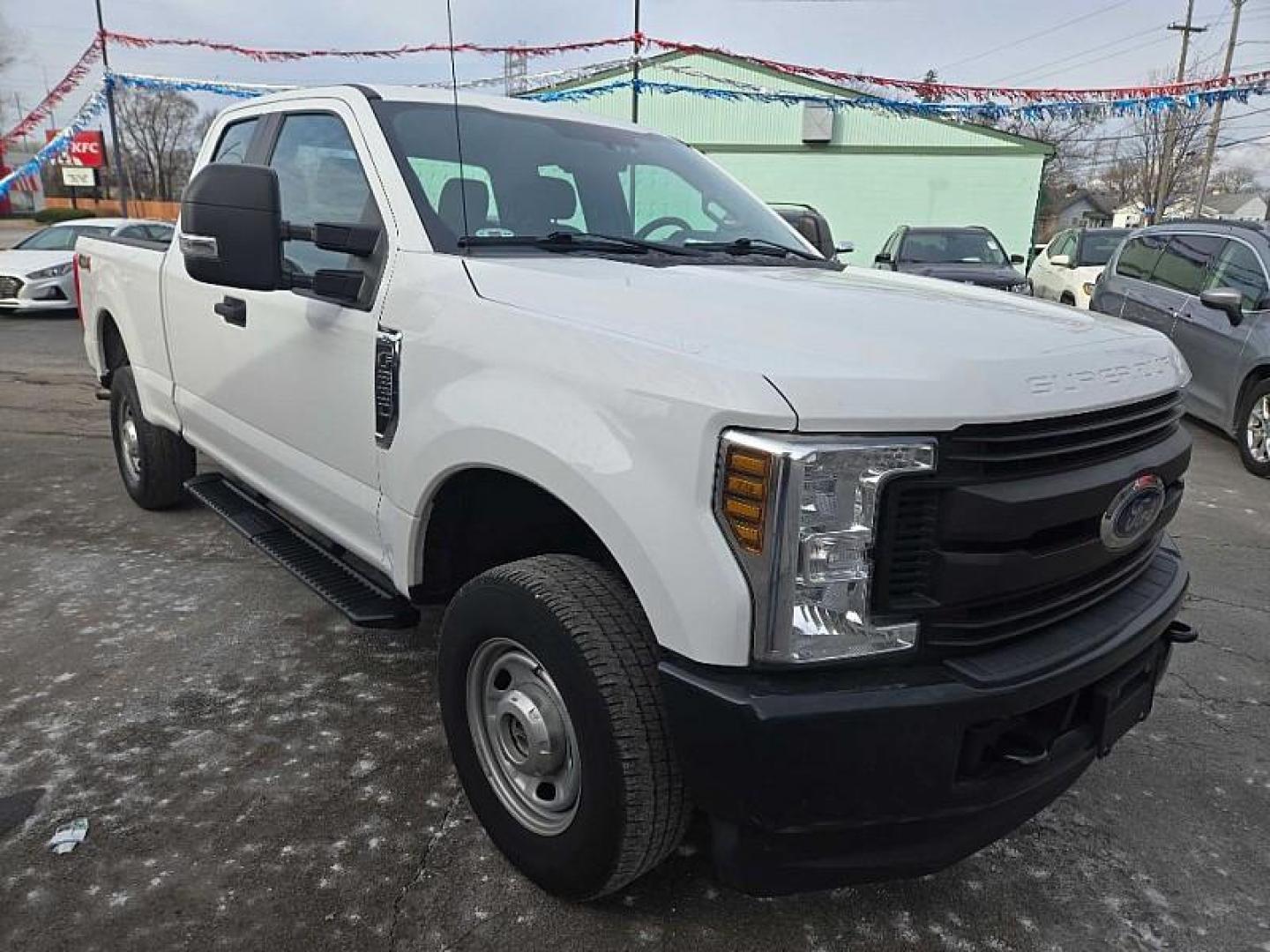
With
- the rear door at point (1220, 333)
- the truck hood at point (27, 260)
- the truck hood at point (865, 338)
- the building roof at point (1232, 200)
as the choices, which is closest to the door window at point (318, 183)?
the truck hood at point (865, 338)

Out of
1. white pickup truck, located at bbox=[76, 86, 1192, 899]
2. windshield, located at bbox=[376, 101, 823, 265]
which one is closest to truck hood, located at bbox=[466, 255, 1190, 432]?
white pickup truck, located at bbox=[76, 86, 1192, 899]

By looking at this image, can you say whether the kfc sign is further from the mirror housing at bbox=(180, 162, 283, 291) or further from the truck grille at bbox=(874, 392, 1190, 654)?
the truck grille at bbox=(874, 392, 1190, 654)

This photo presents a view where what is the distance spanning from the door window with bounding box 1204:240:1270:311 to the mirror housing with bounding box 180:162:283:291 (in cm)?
728

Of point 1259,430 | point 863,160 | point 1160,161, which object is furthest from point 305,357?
point 1160,161

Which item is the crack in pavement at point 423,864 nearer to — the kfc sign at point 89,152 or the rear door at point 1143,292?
the rear door at point 1143,292

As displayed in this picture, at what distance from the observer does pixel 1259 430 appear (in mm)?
6914

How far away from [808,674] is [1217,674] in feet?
9.13

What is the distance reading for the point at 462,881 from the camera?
7.77 feet

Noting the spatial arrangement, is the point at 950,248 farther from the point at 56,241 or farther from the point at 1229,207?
the point at 1229,207

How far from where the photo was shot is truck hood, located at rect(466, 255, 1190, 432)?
67.3 inches

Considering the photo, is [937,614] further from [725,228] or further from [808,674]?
[725,228]

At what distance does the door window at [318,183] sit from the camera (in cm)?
290

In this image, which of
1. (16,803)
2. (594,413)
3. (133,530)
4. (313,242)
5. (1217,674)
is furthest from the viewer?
(133,530)

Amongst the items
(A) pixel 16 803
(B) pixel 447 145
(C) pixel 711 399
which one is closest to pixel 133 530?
(A) pixel 16 803
